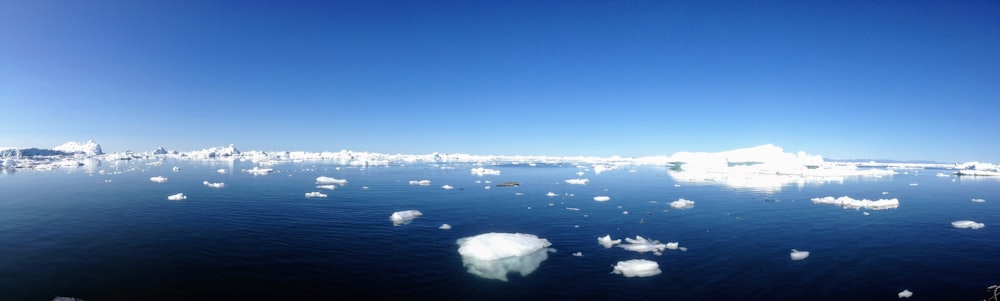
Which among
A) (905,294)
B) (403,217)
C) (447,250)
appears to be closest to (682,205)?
(905,294)

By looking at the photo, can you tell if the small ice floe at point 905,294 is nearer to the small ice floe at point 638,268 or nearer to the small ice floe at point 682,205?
the small ice floe at point 638,268

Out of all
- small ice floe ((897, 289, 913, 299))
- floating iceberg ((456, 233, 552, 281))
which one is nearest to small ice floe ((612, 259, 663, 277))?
floating iceberg ((456, 233, 552, 281))

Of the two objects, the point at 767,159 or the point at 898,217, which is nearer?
the point at 898,217

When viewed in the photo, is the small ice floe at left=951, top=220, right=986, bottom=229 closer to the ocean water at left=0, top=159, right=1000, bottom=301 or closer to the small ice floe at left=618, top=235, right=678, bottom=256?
the ocean water at left=0, top=159, right=1000, bottom=301

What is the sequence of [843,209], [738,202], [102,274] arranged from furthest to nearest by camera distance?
[738,202], [843,209], [102,274]

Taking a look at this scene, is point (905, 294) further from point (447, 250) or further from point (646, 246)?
point (447, 250)

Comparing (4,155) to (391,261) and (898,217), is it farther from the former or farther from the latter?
(898,217)

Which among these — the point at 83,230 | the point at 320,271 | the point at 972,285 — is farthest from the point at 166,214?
the point at 972,285
